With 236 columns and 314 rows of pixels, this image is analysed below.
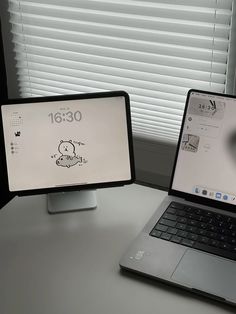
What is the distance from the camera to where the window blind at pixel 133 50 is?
1254 millimetres

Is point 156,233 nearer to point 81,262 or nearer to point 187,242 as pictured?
point 187,242

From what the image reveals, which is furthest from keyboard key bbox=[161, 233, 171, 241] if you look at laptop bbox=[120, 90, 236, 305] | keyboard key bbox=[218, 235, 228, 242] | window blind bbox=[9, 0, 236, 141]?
window blind bbox=[9, 0, 236, 141]

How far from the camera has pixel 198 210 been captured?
3.87 ft

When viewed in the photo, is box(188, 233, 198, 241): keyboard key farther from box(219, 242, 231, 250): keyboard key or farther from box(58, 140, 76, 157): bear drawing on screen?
box(58, 140, 76, 157): bear drawing on screen

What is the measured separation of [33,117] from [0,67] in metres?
0.41

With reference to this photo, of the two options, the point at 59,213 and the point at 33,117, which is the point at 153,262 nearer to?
the point at 59,213

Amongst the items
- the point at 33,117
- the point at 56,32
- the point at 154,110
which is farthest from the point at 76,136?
the point at 56,32

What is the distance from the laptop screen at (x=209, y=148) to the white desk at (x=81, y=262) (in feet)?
0.44

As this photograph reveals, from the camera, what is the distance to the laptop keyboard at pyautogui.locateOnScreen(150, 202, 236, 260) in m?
1.08

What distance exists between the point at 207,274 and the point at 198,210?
20cm

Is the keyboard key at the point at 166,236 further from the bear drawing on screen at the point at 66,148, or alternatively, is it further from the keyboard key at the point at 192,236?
the bear drawing on screen at the point at 66,148

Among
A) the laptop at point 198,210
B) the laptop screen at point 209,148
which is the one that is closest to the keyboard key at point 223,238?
the laptop at point 198,210

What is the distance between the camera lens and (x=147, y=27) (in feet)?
4.28

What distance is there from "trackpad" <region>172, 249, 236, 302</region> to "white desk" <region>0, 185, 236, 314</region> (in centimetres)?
2
